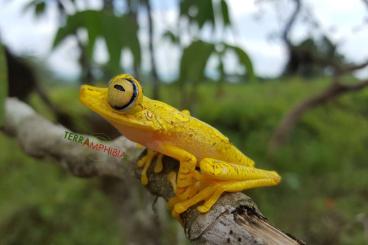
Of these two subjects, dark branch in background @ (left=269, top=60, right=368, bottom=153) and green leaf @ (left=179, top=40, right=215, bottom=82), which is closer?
green leaf @ (left=179, top=40, right=215, bottom=82)

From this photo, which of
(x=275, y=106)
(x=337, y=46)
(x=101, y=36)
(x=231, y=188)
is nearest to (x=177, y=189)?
(x=231, y=188)

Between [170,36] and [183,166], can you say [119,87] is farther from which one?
[170,36]

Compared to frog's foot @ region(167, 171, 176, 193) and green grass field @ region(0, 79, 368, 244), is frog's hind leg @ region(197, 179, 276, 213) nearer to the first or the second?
frog's foot @ region(167, 171, 176, 193)

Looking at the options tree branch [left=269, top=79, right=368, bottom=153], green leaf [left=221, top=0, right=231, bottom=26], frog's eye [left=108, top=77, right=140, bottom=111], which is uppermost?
tree branch [left=269, top=79, right=368, bottom=153]

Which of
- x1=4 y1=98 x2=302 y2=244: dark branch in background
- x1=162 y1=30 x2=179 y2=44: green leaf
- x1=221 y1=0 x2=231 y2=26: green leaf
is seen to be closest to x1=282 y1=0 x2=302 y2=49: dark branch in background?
x1=162 y1=30 x2=179 y2=44: green leaf

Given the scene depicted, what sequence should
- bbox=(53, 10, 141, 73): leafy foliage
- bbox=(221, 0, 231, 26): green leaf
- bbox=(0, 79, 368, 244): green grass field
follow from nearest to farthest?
bbox=(53, 10, 141, 73): leafy foliage → bbox=(221, 0, 231, 26): green leaf → bbox=(0, 79, 368, 244): green grass field

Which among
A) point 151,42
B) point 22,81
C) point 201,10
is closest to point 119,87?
point 201,10
